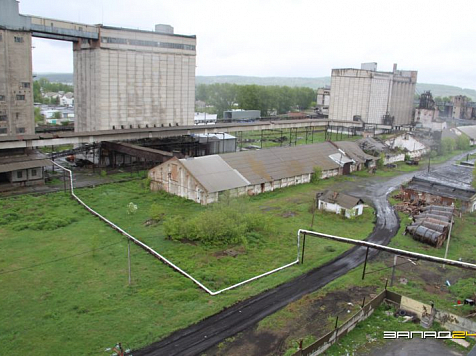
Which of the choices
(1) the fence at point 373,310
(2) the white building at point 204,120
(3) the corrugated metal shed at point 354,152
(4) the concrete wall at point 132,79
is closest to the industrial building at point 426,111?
(2) the white building at point 204,120

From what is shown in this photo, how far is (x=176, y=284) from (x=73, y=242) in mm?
9209

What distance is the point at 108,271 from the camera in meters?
23.5

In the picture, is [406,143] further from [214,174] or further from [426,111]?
[426,111]

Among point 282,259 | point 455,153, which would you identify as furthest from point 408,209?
point 455,153

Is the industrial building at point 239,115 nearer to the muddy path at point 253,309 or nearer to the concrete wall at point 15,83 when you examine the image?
the concrete wall at point 15,83

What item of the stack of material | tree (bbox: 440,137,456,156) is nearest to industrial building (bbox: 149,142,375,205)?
the stack of material

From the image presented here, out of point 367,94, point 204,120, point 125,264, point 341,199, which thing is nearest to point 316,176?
point 341,199

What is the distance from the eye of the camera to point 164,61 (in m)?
61.8

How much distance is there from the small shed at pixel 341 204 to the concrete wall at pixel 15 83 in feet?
112

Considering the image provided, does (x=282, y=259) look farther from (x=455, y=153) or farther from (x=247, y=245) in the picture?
(x=455, y=153)

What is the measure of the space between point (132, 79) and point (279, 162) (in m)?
25.4

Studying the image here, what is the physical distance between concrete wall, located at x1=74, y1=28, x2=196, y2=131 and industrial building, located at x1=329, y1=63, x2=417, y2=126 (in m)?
43.9

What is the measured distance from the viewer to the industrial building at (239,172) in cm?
3778

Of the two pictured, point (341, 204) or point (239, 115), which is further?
point (239, 115)
